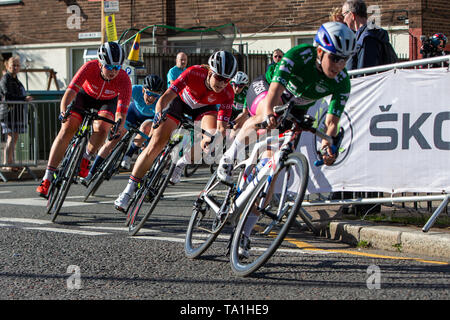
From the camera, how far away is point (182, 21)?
78.6ft

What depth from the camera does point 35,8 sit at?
1048 inches

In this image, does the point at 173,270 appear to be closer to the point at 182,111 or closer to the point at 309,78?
the point at 309,78

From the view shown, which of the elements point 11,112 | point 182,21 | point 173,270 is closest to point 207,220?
point 173,270

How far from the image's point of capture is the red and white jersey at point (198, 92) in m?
7.67

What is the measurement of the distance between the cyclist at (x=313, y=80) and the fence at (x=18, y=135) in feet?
29.8

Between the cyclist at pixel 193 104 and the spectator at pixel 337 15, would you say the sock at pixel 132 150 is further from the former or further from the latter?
the spectator at pixel 337 15

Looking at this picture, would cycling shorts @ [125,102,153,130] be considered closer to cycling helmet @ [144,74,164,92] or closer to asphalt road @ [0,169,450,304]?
cycling helmet @ [144,74,164,92]

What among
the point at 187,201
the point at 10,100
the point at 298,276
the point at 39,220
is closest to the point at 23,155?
the point at 10,100

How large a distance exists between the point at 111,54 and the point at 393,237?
4119 mm

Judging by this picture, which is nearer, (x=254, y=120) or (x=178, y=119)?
(x=254, y=120)

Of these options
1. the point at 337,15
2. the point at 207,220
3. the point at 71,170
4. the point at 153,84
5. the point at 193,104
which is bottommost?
the point at 207,220

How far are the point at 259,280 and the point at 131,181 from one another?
9.66 ft

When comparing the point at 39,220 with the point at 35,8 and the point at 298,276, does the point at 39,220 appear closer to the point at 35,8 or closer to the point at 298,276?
the point at 298,276

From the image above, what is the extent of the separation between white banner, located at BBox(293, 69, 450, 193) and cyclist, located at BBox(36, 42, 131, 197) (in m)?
2.68
